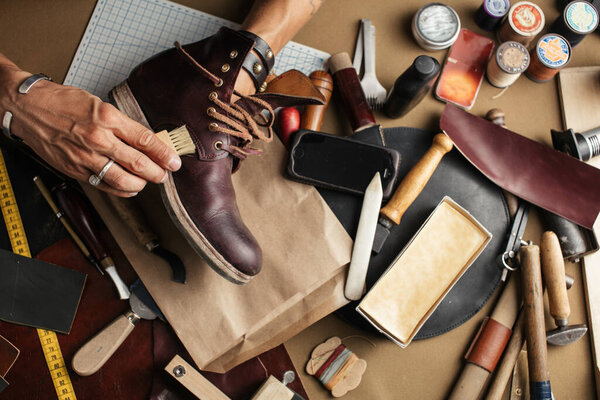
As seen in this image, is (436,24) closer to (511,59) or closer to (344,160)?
(511,59)

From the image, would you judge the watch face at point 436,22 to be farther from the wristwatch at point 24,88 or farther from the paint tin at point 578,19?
the wristwatch at point 24,88

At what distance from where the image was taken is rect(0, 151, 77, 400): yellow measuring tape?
87 centimetres

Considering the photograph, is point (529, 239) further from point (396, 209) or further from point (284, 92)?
point (284, 92)

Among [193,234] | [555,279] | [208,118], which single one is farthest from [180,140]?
[555,279]

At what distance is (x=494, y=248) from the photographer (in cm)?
95

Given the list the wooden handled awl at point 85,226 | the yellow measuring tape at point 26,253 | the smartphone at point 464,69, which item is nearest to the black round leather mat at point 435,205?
the smartphone at point 464,69

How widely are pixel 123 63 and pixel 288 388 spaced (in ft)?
2.61

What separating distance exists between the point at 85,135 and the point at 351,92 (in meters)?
0.55

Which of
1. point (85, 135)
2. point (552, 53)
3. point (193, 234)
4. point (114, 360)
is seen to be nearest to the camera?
point (85, 135)

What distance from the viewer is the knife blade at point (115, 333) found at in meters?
0.86

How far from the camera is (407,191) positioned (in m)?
0.90

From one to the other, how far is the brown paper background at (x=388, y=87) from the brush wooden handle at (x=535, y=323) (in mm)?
104

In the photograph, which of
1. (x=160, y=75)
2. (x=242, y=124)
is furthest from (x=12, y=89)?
(x=242, y=124)

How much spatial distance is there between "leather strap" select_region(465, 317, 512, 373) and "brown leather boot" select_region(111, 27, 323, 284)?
50 centimetres
